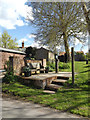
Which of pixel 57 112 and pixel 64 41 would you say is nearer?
pixel 57 112

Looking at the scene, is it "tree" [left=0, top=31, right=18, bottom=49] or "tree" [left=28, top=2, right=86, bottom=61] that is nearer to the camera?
"tree" [left=28, top=2, right=86, bottom=61]

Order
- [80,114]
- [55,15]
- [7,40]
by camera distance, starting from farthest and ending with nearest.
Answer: [7,40]
[55,15]
[80,114]

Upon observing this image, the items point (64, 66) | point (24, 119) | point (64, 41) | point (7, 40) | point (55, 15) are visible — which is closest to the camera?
point (24, 119)

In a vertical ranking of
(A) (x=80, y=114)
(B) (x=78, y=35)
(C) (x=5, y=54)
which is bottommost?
(A) (x=80, y=114)

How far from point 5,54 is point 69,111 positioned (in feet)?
49.7

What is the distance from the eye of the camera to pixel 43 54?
2894 centimetres

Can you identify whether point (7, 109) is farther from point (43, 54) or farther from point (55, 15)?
point (43, 54)

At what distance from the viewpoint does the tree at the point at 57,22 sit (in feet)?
50.3

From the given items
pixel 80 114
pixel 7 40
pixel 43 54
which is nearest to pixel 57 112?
pixel 80 114

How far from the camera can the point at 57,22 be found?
15.8m

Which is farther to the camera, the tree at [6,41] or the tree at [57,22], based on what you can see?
the tree at [6,41]

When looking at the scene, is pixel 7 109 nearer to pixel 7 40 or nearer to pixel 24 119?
pixel 24 119

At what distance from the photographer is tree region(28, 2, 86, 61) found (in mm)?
15344

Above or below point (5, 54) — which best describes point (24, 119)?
below
